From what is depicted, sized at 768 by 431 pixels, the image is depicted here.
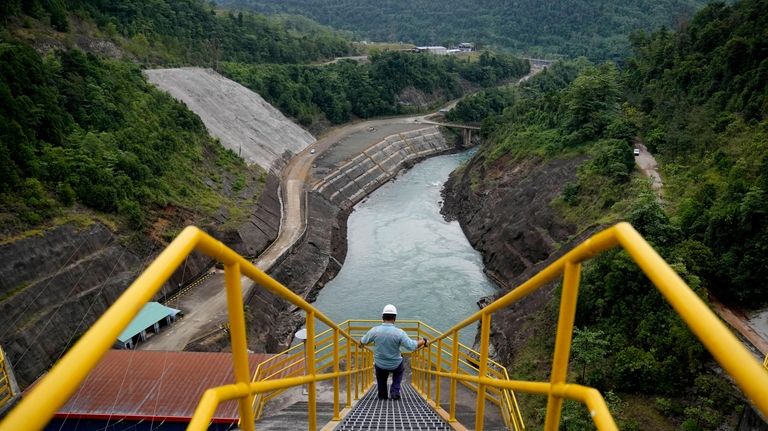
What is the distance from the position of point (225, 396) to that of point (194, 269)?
25.0 meters

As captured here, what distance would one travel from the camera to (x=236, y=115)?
49344 mm

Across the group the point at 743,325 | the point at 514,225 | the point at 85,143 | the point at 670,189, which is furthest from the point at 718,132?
the point at 85,143

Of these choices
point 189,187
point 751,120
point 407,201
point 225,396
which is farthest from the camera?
point 407,201

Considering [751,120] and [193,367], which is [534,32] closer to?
[751,120]

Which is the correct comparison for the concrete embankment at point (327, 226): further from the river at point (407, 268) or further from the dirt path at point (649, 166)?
the dirt path at point (649, 166)

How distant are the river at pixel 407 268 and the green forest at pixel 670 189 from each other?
7.63 m

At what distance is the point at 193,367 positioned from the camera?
15.9m

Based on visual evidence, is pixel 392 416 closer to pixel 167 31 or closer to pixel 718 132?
pixel 718 132

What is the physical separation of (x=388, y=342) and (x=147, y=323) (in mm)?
16341

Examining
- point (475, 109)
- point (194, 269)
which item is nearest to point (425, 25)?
point (475, 109)

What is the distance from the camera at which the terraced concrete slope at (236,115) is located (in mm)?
44531

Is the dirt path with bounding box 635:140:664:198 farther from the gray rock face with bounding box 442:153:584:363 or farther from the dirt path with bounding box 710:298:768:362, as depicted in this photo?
the dirt path with bounding box 710:298:768:362

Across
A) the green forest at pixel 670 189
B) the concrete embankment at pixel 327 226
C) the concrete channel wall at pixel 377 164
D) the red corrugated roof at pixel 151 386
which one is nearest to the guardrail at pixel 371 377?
the red corrugated roof at pixel 151 386

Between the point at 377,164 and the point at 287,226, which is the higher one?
the point at 377,164
